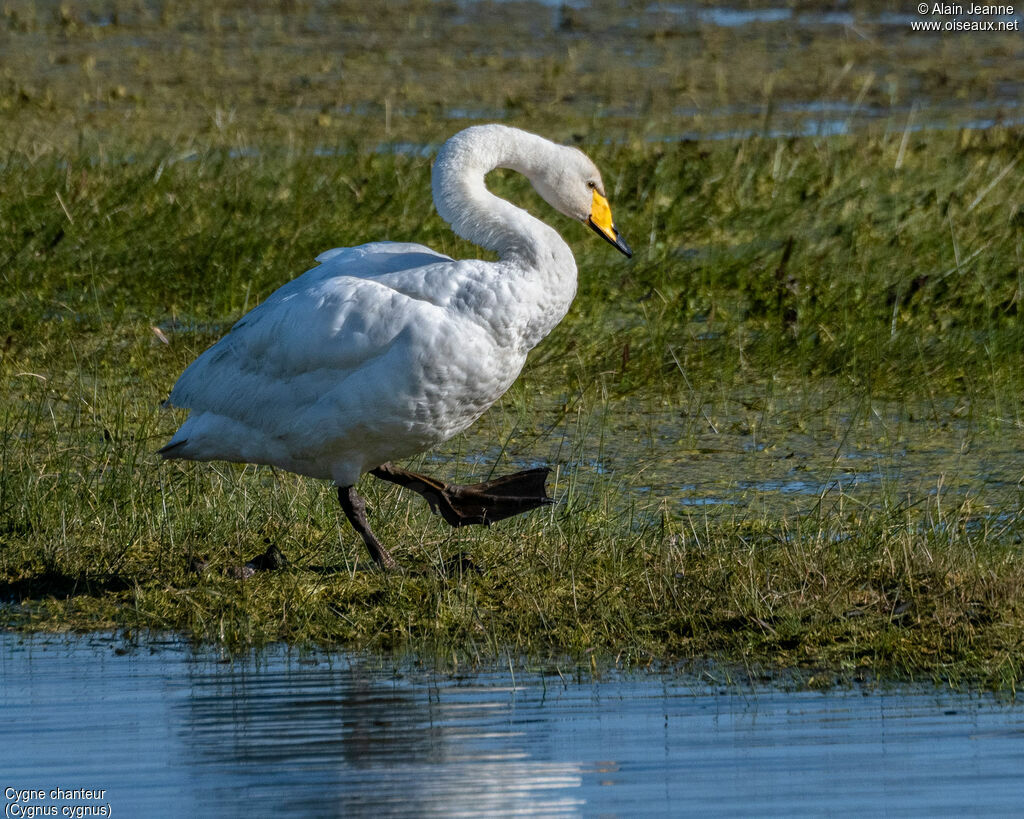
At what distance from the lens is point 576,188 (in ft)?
19.5

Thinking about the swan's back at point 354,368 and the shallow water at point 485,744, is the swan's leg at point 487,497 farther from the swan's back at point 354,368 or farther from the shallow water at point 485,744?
the shallow water at point 485,744

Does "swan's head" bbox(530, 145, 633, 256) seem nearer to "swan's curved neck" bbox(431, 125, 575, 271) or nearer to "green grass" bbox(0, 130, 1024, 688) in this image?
"swan's curved neck" bbox(431, 125, 575, 271)

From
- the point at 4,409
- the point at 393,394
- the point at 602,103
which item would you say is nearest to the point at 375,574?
the point at 393,394

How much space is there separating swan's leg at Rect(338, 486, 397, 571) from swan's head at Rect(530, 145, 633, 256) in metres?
1.21

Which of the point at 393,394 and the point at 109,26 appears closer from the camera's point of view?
the point at 393,394

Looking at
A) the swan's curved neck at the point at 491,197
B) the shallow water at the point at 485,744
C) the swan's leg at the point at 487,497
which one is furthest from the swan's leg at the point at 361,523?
the swan's curved neck at the point at 491,197

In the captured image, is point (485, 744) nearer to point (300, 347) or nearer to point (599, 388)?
point (300, 347)

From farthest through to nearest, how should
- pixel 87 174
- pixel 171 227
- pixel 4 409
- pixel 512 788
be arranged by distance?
pixel 87 174 < pixel 171 227 < pixel 4 409 < pixel 512 788

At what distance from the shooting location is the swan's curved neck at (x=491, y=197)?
17.5 ft

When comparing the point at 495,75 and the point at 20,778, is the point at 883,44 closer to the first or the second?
the point at 495,75

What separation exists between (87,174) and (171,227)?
95cm

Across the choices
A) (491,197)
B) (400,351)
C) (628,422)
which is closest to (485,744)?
(400,351)

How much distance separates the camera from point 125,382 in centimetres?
774

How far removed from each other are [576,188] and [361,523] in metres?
1.36
